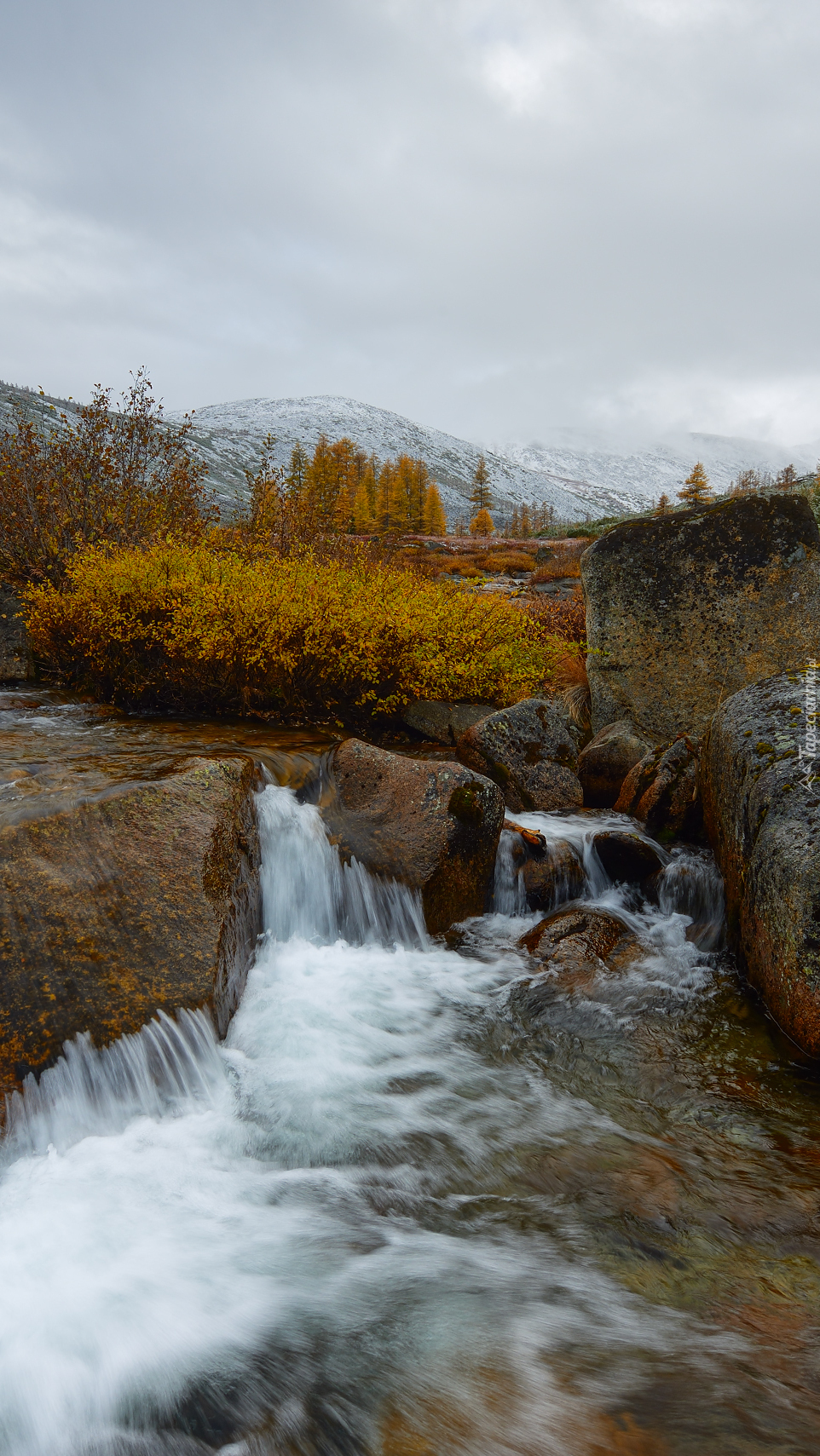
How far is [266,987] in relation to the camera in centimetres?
389

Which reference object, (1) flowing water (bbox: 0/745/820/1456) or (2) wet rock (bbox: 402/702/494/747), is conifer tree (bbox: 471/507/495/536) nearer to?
(2) wet rock (bbox: 402/702/494/747)

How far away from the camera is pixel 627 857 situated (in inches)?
201

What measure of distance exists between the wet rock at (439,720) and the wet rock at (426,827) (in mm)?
1882

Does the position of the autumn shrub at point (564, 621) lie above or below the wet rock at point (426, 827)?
above

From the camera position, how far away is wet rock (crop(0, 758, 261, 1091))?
2861 mm

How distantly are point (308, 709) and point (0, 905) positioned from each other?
3.78m

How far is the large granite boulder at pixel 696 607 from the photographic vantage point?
22.3 ft

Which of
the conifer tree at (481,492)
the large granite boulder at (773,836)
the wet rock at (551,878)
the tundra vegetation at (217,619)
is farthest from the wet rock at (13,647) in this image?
the conifer tree at (481,492)

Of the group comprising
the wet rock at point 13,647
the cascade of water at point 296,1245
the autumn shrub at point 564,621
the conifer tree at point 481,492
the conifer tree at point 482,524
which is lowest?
the cascade of water at point 296,1245

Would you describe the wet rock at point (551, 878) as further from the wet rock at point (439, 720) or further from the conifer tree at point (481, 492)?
the conifer tree at point (481, 492)

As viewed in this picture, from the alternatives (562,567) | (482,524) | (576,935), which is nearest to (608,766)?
(576,935)

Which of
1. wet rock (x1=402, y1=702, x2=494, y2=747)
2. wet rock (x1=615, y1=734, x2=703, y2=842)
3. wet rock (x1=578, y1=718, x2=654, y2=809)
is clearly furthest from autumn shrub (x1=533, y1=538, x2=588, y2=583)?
wet rock (x1=615, y1=734, x2=703, y2=842)

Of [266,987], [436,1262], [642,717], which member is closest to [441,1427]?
[436,1262]

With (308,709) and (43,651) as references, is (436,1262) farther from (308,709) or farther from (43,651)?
(43,651)
